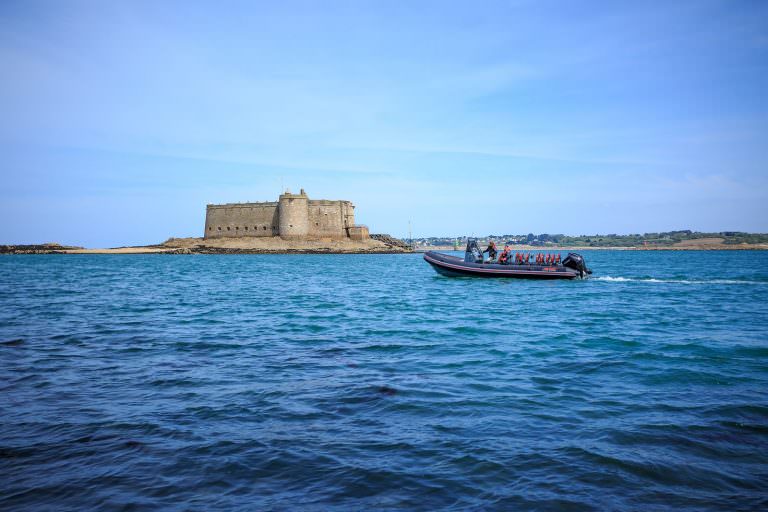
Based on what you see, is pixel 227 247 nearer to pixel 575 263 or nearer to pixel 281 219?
pixel 281 219

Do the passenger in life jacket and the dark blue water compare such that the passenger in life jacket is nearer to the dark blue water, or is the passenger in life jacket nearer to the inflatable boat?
the inflatable boat

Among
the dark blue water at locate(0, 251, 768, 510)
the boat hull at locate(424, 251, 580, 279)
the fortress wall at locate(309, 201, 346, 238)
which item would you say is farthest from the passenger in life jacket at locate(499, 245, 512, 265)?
the fortress wall at locate(309, 201, 346, 238)

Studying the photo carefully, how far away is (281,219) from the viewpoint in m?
73.9

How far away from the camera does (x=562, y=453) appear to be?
509 cm

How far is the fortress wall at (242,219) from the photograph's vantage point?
7562cm

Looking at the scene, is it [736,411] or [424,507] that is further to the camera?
[736,411]

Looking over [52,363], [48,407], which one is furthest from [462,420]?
[52,363]

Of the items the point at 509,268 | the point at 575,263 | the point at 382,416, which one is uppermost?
the point at 575,263

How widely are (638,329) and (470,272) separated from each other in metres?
15.7

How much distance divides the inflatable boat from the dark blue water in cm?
1449

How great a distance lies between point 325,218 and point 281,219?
20.1ft

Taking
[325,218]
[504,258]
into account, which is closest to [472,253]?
[504,258]

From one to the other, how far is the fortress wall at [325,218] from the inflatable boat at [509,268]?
158 feet

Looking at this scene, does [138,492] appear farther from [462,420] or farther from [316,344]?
[316,344]
